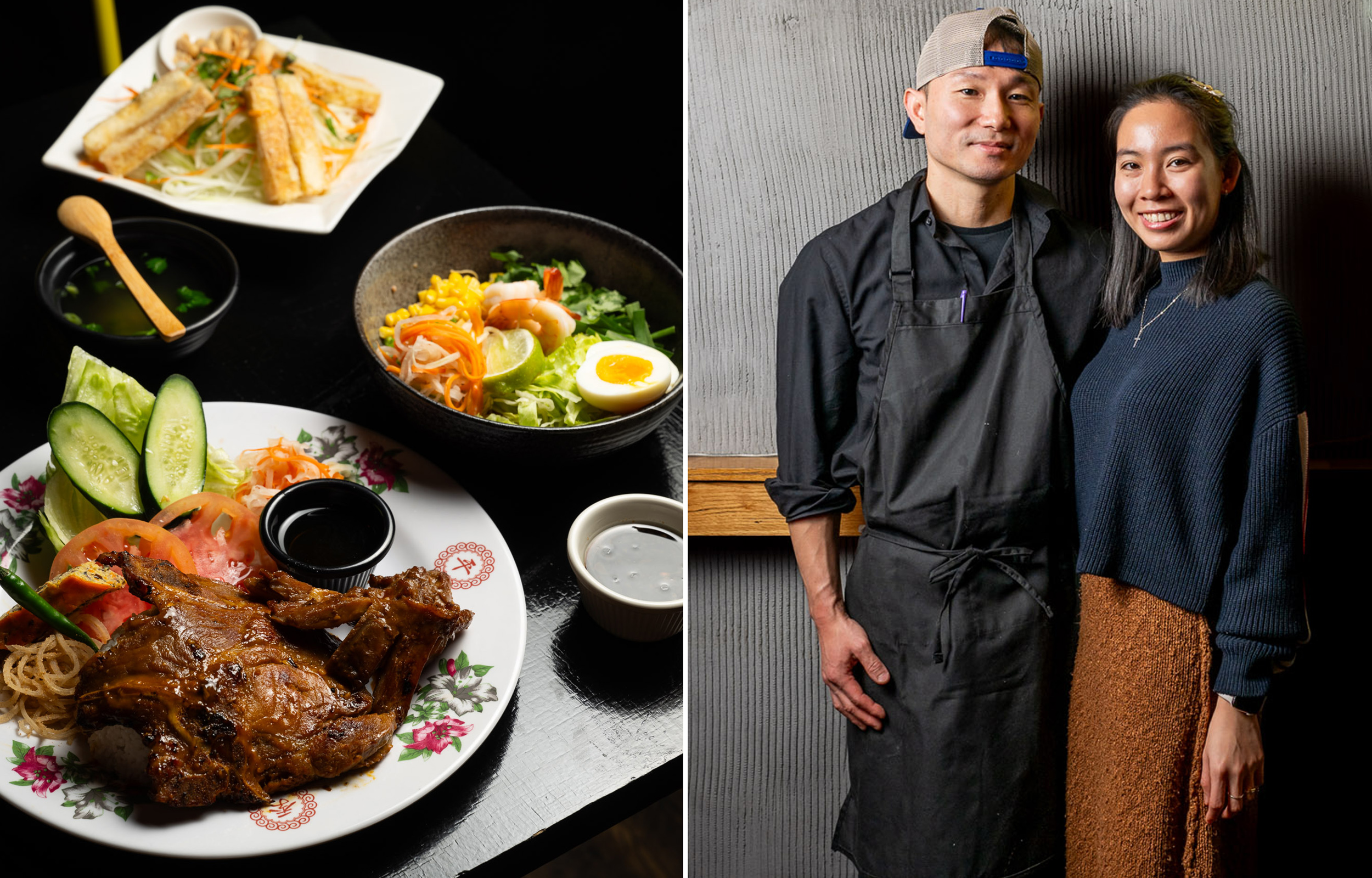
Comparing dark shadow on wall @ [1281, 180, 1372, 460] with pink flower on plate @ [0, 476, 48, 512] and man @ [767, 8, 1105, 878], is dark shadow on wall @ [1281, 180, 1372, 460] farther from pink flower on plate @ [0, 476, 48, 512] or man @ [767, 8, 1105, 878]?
pink flower on plate @ [0, 476, 48, 512]

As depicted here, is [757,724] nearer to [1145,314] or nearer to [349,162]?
[1145,314]

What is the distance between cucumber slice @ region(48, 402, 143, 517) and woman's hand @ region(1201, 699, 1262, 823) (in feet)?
5.66

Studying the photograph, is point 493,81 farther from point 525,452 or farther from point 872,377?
point 872,377

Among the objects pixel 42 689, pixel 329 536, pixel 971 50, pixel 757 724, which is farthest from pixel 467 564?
pixel 971 50

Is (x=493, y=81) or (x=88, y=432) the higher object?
(x=493, y=81)

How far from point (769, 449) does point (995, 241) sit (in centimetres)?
37

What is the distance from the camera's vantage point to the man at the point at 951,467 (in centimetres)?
127

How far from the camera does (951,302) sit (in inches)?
50.9

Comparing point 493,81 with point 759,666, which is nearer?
point 759,666

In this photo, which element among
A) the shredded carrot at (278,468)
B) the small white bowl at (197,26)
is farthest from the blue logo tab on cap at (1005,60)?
the small white bowl at (197,26)

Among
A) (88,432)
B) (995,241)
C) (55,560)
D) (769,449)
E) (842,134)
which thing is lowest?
(55,560)

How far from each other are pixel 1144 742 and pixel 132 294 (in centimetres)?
218

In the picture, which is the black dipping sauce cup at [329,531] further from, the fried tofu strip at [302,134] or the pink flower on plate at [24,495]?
the fried tofu strip at [302,134]

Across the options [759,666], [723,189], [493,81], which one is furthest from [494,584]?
[493,81]
